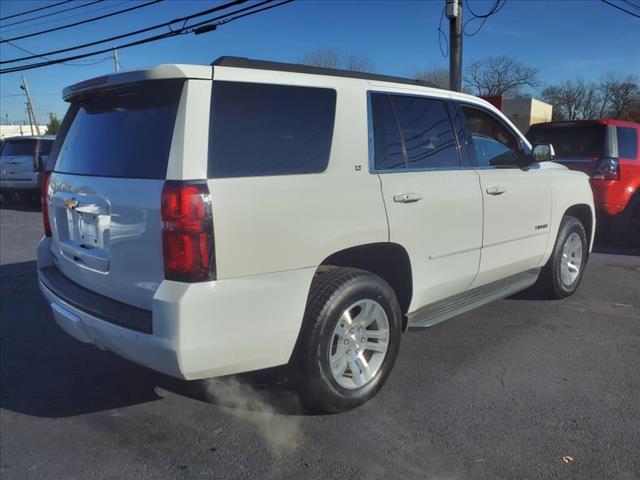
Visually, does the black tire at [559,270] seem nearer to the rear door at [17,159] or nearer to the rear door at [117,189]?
the rear door at [117,189]

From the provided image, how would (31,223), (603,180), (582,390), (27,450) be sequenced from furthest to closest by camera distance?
(31,223)
(603,180)
(582,390)
(27,450)

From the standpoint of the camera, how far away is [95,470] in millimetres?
2678

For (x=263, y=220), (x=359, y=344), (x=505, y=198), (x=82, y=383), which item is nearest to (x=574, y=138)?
(x=505, y=198)

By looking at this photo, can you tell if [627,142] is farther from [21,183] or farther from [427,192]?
[21,183]

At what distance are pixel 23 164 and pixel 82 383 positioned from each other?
11.6 metres

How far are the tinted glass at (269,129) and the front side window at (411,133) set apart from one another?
1.35 ft

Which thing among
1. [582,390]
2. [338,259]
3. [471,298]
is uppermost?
[338,259]

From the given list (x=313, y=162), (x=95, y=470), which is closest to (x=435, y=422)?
(x=313, y=162)

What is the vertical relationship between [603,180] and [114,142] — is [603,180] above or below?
below

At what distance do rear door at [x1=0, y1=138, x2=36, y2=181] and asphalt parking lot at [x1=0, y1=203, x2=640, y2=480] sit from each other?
1022cm

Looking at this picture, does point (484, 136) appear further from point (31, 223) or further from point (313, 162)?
point (31, 223)

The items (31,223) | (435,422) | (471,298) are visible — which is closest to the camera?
(435,422)

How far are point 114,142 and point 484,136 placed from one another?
9.65ft

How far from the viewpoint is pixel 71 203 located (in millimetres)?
3064
